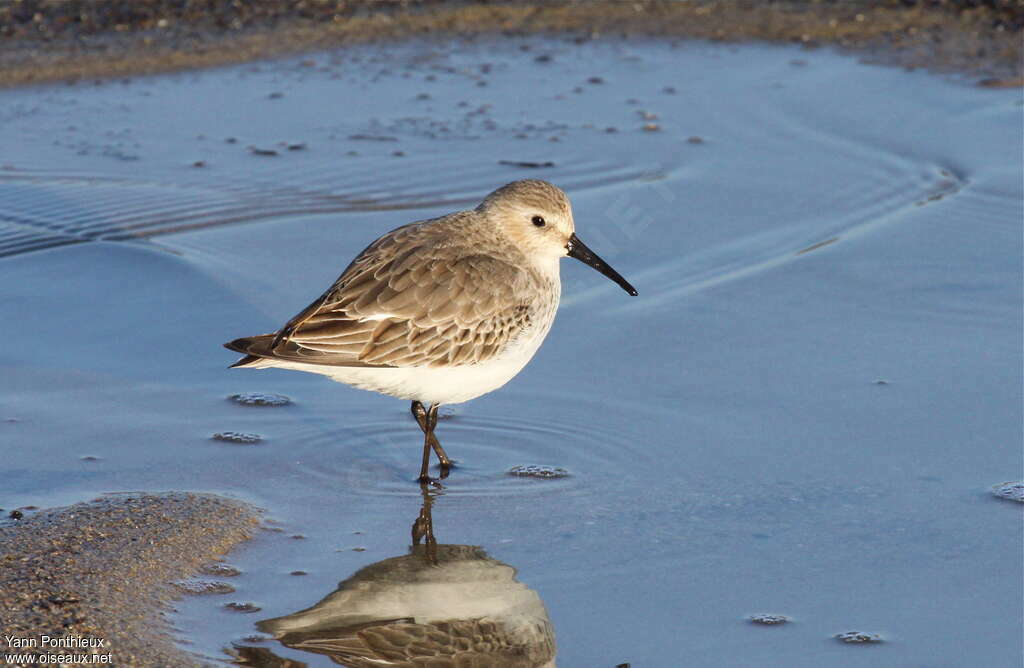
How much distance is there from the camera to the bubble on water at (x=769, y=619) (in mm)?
4769

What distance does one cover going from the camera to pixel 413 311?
19.9 ft

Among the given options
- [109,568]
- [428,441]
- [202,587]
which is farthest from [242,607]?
[428,441]

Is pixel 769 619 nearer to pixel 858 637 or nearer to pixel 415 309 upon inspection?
pixel 858 637

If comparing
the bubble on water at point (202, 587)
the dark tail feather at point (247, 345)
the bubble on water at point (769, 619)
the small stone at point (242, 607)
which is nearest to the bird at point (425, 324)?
the dark tail feather at point (247, 345)

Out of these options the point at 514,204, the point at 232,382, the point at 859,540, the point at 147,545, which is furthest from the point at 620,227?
the point at 147,545

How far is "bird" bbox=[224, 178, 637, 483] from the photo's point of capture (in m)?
5.85

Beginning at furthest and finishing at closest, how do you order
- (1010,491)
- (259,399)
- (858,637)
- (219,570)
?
(259,399) → (1010,491) → (219,570) → (858,637)

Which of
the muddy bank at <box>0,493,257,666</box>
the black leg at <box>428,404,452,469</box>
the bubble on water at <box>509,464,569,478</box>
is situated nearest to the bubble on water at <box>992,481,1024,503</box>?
the bubble on water at <box>509,464,569,478</box>

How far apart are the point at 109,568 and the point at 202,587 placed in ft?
1.09

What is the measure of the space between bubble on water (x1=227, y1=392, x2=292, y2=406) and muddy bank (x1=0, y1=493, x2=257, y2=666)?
1.08 metres

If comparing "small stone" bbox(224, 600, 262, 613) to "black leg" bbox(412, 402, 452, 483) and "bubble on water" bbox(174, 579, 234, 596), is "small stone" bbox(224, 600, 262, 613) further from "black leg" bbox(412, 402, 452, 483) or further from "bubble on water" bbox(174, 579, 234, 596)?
"black leg" bbox(412, 402, 452, 483)

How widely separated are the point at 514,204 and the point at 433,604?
2.27 metres

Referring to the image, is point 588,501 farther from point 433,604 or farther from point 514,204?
point 514,204

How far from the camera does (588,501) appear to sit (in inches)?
224
